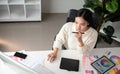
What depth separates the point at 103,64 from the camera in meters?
1.80

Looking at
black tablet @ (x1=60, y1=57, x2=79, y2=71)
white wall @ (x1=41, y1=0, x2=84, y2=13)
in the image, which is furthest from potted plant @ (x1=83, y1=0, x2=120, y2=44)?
white wall @ (x1=41, y1=0, x2=84, y2=13)

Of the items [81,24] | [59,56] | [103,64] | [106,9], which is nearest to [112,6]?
[106,9]

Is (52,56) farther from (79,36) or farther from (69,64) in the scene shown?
(79,36)

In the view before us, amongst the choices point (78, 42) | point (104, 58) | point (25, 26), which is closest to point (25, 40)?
point (25, 26)

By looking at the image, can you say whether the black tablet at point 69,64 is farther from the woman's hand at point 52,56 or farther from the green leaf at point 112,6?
the green leaf at point 112,6

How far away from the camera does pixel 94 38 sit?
1.93 metres

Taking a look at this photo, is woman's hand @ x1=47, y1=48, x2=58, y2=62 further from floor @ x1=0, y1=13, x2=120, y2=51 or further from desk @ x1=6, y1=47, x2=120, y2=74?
floor @ x1=0, y1=13, x2=120, y2=51

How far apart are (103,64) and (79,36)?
357 mm

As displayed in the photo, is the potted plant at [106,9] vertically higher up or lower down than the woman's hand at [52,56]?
Answer: higher up

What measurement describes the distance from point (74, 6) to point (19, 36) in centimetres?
122

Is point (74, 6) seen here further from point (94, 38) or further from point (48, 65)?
point (48, 65)

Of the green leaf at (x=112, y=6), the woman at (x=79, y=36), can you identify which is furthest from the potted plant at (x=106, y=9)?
the woman at (x=79, y=36)

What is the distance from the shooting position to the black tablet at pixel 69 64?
68.7 inches

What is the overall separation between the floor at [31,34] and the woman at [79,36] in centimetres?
101
